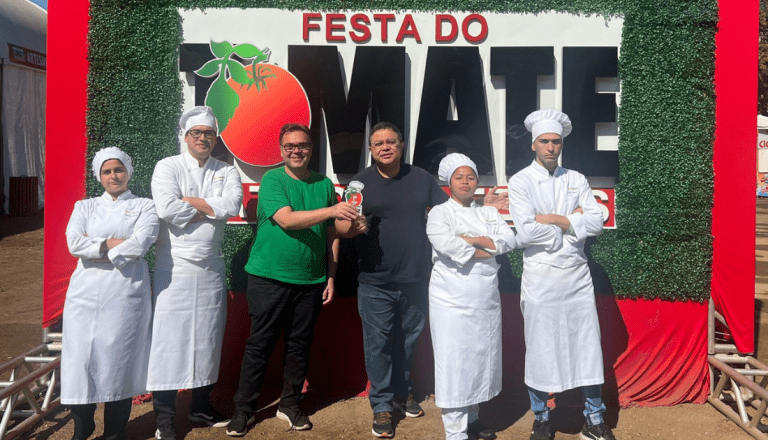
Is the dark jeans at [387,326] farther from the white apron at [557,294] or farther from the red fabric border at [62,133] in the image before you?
the red fabric border at [62,133]

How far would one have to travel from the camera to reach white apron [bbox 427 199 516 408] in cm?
347

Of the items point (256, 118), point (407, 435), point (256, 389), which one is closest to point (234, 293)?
point (256, 389)

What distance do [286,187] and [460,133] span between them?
1.45 meters

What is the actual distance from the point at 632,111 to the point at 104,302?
145 inches

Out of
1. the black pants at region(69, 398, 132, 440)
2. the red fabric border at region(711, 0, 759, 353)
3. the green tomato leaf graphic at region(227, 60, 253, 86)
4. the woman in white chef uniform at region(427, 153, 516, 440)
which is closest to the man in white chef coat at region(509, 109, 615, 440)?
the woman in white chef uniform at region(427, 153, 516, 440)

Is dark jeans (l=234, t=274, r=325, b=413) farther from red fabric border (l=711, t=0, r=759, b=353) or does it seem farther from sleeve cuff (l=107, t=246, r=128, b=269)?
red fabric border (l=711, t=0, r=759, b=353)

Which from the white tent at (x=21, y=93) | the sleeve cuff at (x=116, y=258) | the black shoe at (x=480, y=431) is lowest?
the black shoe at (x=480, y=431)

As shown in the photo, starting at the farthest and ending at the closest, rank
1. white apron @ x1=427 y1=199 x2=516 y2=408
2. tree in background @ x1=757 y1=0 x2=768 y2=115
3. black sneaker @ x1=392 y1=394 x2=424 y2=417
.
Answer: tree in background @ x1=757 y1=0 x2=768 y2=115
black sneaker @ x1=392 y1=394 x2=424 y2=417
white apron @ x1=427 y1=199 x2=516 y2=408

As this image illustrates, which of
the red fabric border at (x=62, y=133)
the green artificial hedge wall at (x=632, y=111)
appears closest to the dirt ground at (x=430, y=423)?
the green artificial hedge wall at (x=632, y=111)

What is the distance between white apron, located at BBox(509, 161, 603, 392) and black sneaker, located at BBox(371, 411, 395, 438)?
2.93 ft

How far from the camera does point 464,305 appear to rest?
11.4 feet

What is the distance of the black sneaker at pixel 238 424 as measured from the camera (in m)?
3.70

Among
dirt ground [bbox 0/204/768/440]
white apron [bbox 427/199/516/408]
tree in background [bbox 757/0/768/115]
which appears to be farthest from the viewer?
tree in background [bbox 757/0/768/115]

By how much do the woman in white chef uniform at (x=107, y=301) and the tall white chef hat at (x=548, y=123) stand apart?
2340mm
